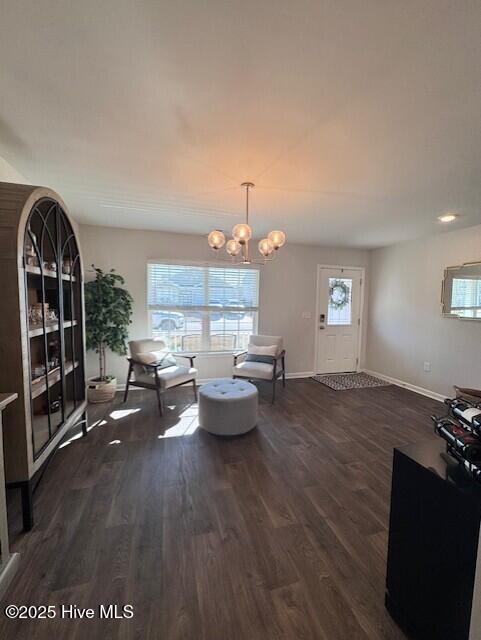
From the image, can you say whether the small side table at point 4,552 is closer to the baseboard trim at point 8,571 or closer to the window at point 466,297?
the baseboard trim at point 8,571

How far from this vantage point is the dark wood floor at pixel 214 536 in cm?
120

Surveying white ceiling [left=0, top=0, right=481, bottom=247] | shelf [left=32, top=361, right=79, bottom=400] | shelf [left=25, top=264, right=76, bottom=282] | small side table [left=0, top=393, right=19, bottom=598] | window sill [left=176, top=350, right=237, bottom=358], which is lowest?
small side table [left=0, top=393, right=19, bottom=598]

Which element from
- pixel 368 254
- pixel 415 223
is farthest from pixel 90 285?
pixel 368 254

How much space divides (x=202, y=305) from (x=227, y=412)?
86.9 inches

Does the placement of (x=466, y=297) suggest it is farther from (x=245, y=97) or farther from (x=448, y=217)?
(x=245, y=97)

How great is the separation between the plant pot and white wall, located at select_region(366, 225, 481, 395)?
15.5ft

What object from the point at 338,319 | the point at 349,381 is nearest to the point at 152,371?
the point at 349,381

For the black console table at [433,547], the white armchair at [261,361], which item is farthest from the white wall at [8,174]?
the black console table at [433,547]

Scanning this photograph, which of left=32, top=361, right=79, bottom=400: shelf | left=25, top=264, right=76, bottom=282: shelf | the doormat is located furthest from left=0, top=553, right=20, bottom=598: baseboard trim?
the doormat

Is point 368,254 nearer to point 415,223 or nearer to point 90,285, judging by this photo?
point 415,223

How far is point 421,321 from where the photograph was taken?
4.39m

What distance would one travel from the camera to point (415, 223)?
3646 mm

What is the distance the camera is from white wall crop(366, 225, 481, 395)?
377 cm

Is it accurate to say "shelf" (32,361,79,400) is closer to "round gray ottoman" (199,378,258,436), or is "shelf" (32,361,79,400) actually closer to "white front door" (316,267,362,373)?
"round gray ottoman" (199,378,258,436)
